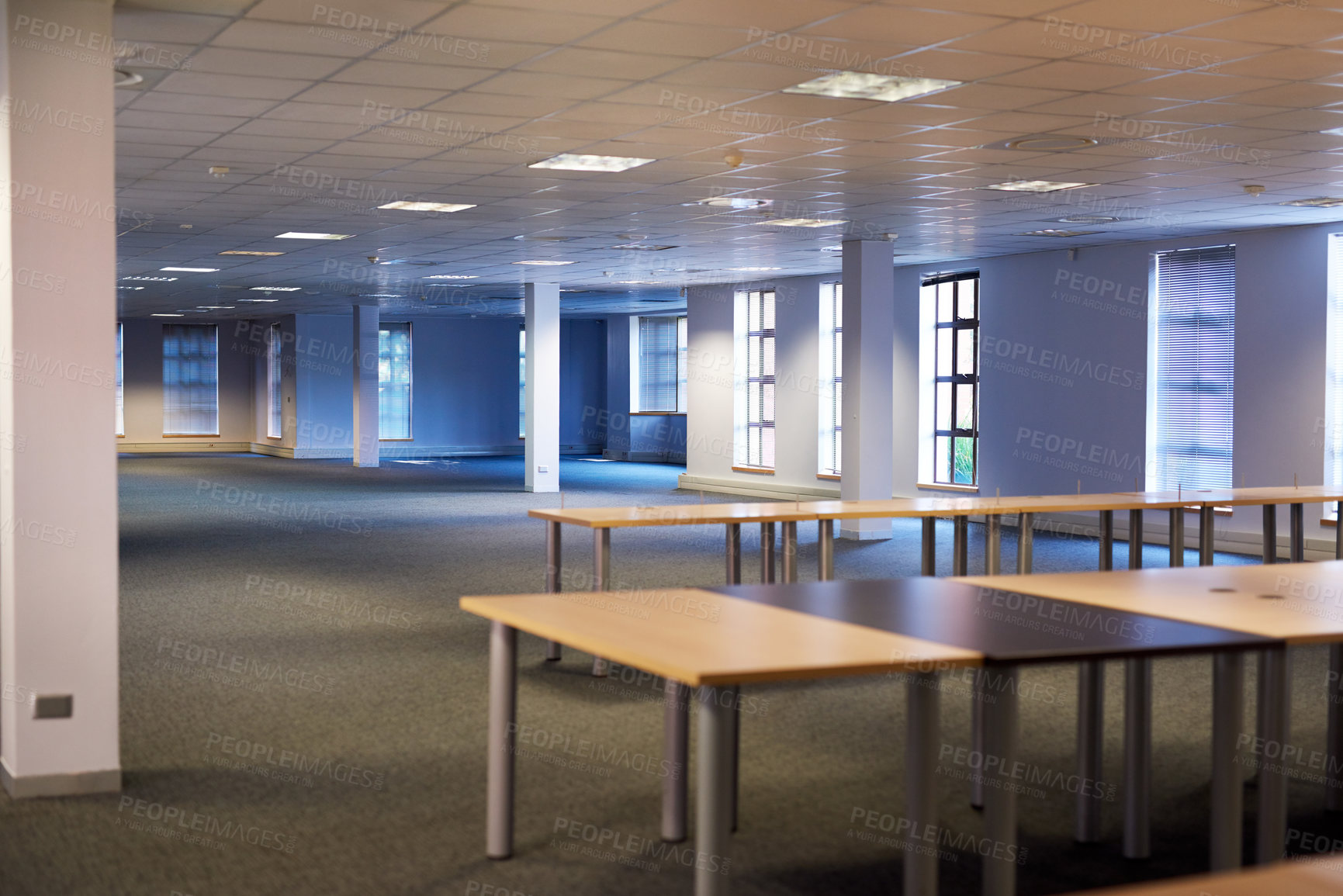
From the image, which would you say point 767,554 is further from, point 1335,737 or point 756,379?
point 756,379

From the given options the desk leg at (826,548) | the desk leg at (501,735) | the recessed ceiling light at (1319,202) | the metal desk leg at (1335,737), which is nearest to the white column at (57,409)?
the desk leg at (501,735)

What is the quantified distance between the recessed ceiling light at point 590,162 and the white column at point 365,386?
1501 centimetres

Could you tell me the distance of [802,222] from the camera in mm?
11172

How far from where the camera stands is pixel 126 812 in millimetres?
4277

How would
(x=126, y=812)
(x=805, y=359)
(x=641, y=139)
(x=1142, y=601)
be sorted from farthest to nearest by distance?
(x=805, y=359)
(x=641, y=139)
(x=126, y=812)
(x=1142, y=601)

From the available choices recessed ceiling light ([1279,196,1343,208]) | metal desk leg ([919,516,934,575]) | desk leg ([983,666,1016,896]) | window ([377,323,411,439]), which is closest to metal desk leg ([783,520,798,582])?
metal desk leg ([919,516,934,575])

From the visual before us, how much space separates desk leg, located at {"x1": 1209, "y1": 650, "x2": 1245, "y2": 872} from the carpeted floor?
63 centimetres

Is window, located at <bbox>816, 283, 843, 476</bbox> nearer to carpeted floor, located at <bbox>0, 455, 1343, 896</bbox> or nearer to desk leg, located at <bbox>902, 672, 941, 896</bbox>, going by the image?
carpeted floor, located at <bbox>0, 455, 1343, 896</bbox>

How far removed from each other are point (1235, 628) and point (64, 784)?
3846mm

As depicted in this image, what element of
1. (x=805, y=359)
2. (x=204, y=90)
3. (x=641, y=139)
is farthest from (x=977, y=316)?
(x=204, y=90)

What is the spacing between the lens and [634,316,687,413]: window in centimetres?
2603

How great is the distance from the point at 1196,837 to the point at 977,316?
11.0 m

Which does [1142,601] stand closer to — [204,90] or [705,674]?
[705,674]

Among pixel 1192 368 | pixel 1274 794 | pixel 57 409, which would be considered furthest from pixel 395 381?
pixel 1274 794
